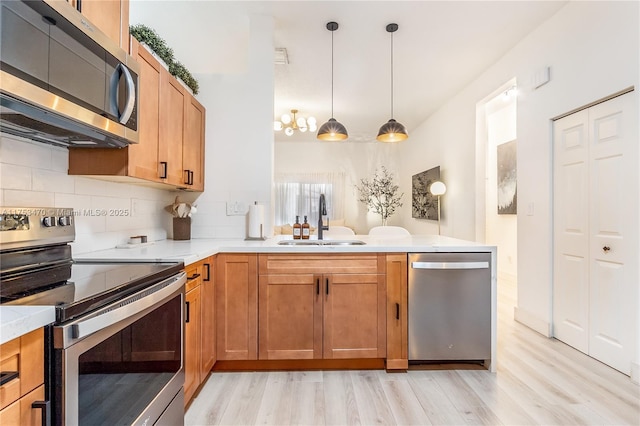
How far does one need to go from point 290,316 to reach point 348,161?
19.4 feet

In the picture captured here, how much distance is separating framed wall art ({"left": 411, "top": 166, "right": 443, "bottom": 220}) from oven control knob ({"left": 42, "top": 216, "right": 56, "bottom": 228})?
507cm

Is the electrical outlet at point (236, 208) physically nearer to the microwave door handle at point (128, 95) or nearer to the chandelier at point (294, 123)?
the microwave door handle at point (128, 95)

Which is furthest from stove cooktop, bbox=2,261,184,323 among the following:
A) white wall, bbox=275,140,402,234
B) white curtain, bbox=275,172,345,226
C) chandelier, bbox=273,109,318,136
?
white wall, bbox=275,140,402,234

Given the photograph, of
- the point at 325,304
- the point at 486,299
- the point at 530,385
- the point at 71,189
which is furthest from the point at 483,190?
the point at 71,189

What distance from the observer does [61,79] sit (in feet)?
3.55

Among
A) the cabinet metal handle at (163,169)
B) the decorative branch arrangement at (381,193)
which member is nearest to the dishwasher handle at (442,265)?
the cabinet metal handle at (163,169)

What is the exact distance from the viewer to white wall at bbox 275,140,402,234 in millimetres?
7707

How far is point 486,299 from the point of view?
2.24m

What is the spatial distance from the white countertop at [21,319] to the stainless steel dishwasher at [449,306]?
191cm

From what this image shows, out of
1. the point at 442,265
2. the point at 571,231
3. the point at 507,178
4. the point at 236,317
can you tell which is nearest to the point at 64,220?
the point at 236,317

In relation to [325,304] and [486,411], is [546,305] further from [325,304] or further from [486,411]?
[325,304]

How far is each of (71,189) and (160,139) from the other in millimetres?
546

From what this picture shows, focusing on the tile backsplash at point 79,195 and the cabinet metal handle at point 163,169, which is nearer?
the tile backsplash at point 79,195

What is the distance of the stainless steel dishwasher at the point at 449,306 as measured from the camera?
2217 mm
